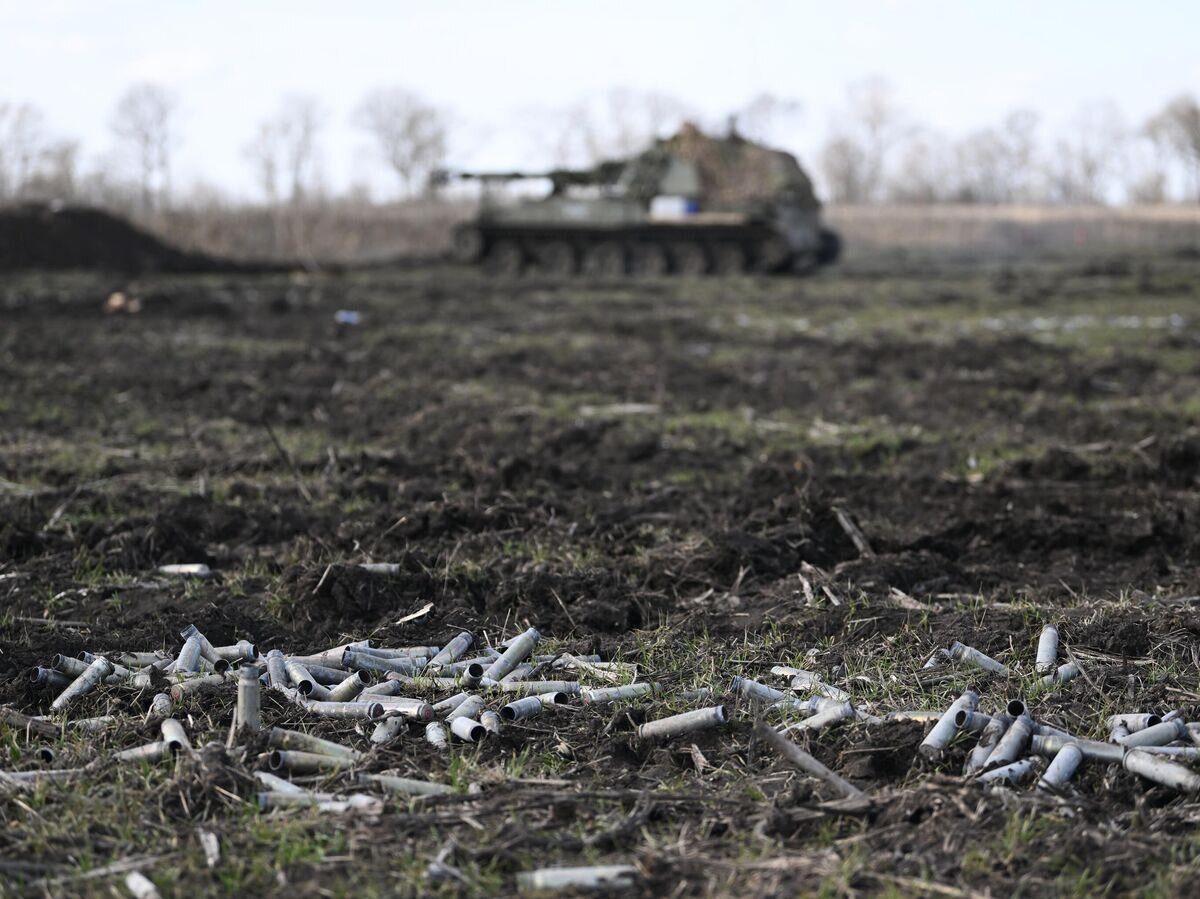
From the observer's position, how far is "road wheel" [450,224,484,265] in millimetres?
35312

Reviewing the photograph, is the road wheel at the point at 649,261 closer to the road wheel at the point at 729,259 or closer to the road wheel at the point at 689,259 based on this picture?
the road wheel at the point at 689,259

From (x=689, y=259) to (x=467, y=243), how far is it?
640cm

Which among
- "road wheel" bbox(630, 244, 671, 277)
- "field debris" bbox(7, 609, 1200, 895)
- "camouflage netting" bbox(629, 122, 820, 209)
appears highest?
"camouflage netting" bbox(629, 122, 820, 209)

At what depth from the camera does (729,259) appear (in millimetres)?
33031

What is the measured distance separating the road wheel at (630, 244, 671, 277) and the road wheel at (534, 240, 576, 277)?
1.66 m

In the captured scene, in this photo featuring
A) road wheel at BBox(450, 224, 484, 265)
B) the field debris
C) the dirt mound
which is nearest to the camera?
the field debris

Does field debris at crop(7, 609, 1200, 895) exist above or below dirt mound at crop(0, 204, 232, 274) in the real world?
below

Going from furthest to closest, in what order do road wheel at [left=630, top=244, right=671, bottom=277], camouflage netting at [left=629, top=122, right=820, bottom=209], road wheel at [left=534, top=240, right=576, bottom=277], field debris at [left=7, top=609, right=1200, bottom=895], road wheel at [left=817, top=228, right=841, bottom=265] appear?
road wheel at [left=817, top=228, right=841, bottom=265]
road wheel at [left=534, top=240, right=576, bottom=277]
camouflage netting at [left=629, top=122, right=820, bottom=209]
road wheel at [left=630, top=244, right=671, bottom=277]
field debris at [left=7, top=609, right=1200, bottom=895]

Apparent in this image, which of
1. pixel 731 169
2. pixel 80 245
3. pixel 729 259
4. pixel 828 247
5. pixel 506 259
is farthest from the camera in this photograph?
pixel 80 245

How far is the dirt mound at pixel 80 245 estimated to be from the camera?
1438 inches

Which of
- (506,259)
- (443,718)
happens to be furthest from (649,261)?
(443,718)

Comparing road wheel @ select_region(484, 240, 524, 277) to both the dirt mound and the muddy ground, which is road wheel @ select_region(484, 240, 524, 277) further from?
the muddy ground

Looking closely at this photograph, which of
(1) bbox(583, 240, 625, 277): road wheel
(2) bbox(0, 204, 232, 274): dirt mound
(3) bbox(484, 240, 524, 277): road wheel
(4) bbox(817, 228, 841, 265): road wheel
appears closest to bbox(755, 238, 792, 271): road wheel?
(4) bbox(817, 228, 841, 265): road wheel

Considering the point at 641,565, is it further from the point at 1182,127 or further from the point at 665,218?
the point at 1182,127
